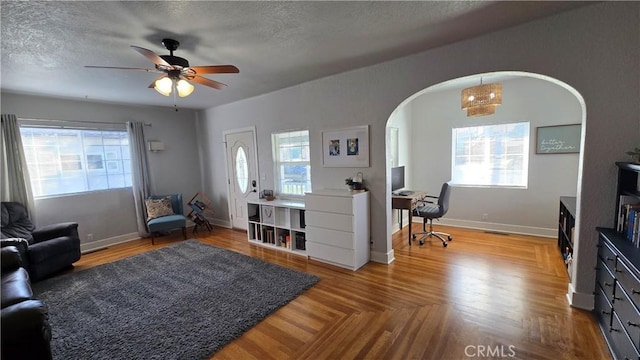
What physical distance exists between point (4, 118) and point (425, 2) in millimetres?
5549

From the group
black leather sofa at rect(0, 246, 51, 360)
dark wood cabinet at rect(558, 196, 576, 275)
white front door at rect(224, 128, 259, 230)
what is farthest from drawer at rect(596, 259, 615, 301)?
white front door at rect(224, 128, 259, 230)

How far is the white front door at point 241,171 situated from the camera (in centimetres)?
506

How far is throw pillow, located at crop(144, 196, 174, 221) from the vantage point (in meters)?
4.87

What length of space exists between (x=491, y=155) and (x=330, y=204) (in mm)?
3314

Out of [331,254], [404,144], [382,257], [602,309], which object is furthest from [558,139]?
[331,254]

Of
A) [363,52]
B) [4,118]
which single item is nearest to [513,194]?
[363,52]

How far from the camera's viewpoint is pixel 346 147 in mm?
3697

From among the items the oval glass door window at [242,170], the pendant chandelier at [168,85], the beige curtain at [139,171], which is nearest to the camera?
the pendant chandelier at [168,85]

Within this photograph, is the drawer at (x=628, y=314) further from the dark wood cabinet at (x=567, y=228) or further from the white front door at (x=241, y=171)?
the white front door at (x=241, y=171)

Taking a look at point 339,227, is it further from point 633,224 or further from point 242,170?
point 242,170

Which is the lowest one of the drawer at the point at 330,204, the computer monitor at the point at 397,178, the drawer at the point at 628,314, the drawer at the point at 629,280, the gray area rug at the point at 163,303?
the gray area rug at the point at 163,303

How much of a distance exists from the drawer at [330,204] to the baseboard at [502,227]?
2.88 meters

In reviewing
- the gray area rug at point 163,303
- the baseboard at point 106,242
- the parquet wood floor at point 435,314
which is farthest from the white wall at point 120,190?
the parquet wood floor at point 435,314

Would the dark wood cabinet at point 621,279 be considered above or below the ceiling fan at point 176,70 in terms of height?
below
